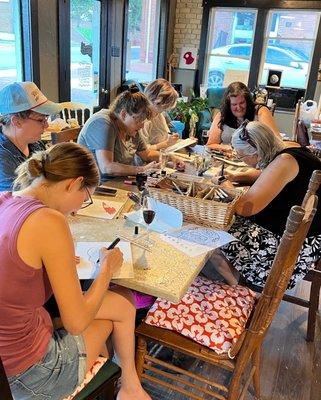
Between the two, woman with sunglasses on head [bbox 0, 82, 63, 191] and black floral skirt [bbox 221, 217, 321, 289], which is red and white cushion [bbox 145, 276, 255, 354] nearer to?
black floral skirt [bbox 221, 217, 321, 289]

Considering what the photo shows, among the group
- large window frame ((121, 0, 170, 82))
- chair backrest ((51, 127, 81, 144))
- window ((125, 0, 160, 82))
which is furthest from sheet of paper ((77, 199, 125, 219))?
large window frame ((121, 0, 170, 82))

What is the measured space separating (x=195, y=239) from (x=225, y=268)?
1.77 feet

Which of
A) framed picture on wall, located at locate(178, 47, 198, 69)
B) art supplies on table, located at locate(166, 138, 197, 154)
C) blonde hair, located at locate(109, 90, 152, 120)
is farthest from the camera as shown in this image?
framed picture on wall, located at locate(178, 47, 198, 69)

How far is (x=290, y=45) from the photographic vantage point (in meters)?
6.21

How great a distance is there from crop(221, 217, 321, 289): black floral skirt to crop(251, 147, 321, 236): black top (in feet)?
0.15

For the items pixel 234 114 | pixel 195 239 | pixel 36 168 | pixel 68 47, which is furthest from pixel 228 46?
pixel 36 168

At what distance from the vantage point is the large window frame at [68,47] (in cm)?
352

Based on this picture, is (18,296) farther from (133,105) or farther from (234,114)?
(234,114)

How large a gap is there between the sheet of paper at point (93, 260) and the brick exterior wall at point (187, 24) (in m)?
5.93

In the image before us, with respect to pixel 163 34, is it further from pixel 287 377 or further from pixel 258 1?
pixel 287 377

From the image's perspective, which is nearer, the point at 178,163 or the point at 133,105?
the point at 133,105

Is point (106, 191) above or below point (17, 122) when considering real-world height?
below

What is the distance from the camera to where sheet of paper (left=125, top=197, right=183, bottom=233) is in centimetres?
155

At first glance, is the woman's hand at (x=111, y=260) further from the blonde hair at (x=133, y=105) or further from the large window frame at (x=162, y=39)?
the large window frame at (x=162, y=39)
